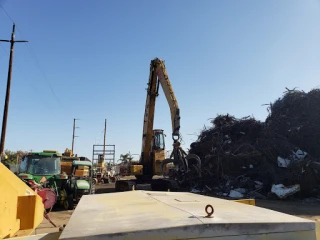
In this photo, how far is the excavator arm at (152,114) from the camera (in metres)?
15.8

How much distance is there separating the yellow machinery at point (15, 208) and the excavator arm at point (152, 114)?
1260 centimetres

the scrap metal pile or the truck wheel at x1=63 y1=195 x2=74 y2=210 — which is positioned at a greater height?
the scrap metal pile

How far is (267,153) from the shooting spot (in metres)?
18.5

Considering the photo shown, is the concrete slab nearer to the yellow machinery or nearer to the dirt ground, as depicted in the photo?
the yellow machinery

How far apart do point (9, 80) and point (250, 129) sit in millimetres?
15336

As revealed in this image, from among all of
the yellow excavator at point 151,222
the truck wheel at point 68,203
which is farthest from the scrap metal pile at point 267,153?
the yellow excavator at point 151,222

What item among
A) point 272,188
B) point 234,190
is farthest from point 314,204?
point 234,190

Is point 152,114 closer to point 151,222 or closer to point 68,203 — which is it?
point 68,203

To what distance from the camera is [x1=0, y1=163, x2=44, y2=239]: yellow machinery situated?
2.53 m

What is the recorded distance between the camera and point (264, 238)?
1.95 m

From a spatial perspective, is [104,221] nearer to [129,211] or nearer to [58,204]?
[129,211]

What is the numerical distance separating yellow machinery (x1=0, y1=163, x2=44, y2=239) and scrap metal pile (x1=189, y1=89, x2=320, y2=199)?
1461cm

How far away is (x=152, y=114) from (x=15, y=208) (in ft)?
51.0

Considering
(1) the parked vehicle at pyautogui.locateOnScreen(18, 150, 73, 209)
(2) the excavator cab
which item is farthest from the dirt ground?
(2) the excavator cab
